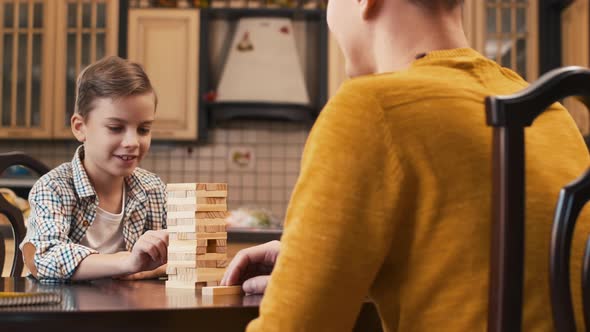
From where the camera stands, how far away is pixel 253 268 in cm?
108

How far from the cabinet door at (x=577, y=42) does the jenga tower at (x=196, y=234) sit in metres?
3.18

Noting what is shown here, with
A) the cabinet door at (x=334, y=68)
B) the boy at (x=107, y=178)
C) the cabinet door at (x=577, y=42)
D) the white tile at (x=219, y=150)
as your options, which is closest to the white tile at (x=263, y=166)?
the white tile at (x=219, y=150)

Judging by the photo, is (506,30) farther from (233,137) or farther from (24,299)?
(24,299)

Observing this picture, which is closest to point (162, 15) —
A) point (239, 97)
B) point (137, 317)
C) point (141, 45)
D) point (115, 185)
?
point (141, 45)

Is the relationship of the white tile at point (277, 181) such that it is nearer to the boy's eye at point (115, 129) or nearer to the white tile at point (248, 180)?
the white tile at point (248, 180)

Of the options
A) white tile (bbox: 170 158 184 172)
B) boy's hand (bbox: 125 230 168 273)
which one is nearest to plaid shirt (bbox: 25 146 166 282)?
boy's hand (bbox: 125 230 168 273)

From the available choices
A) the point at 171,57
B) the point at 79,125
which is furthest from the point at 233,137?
the point at 79,125

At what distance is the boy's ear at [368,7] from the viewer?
33.0 inches

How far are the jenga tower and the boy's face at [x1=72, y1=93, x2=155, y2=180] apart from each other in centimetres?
48

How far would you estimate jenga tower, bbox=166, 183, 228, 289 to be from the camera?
1.09 m

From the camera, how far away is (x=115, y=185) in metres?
1.61

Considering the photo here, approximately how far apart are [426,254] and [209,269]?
46cm

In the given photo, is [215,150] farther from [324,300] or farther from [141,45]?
[324,300]

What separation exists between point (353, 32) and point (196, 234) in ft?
1.24
